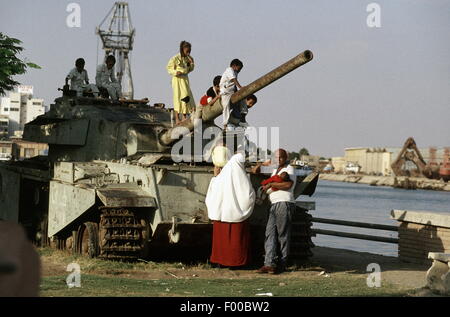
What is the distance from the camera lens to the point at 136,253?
38.2 ft

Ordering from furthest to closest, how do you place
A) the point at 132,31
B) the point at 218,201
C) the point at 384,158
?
the point at 384,158, the point at 132,31, the point at 218,201

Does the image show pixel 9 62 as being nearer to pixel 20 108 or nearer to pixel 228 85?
pixel 228 85

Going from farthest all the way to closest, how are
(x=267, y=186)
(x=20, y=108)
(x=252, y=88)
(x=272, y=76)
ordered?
(x=20, y=108)
(x=267, y=186)
(x=252, y=88)
(x=272, y=76)

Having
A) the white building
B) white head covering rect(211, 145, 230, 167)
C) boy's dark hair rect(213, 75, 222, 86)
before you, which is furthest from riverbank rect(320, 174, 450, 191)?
white head covering rect(211, 145, 230, 167)

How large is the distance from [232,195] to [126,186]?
73.3 inches

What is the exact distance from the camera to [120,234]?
38.0ft

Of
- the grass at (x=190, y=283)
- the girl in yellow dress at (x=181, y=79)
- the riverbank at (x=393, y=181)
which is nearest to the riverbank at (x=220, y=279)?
the grass at (x=190, y=283)

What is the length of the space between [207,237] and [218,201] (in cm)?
93

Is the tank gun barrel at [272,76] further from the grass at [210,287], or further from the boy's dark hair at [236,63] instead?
the grass at [210,287]

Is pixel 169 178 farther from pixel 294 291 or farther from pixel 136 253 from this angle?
pixel 294 291

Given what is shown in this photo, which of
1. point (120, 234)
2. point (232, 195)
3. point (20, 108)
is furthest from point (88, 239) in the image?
point (20, 108)

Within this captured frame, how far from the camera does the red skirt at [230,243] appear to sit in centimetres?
1139

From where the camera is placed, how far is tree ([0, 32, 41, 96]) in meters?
14.4

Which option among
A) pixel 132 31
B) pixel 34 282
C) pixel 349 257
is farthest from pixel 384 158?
pixel 34 282
